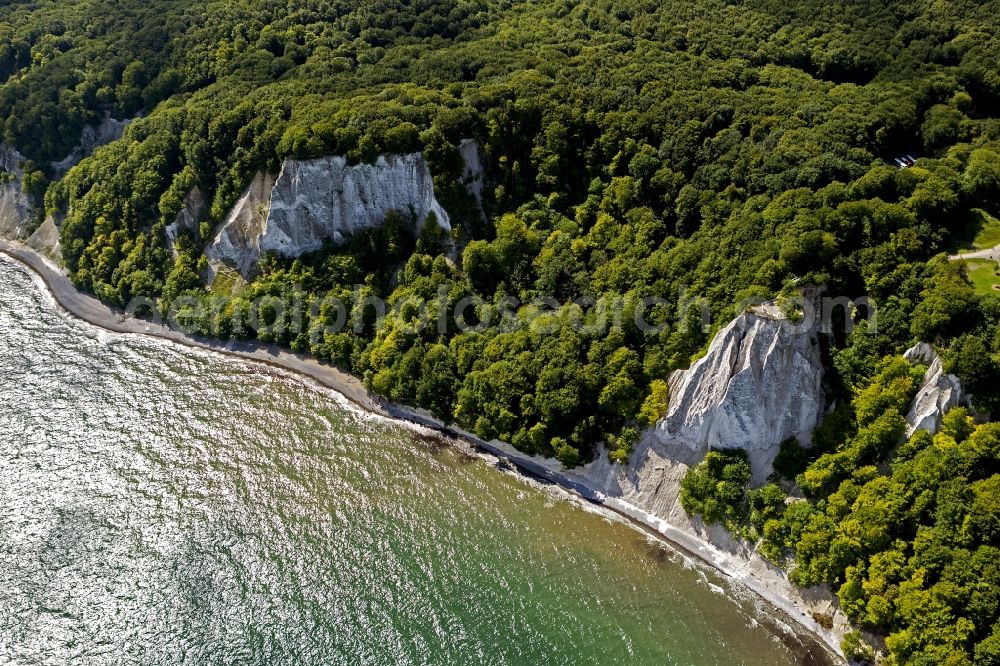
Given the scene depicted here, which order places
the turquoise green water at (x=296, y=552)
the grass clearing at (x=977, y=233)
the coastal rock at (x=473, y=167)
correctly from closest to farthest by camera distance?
the turquoise green water at (x=296, y=552) < the grass clearing at (x=977, y=233) < the coastal rock at (x=473, y=167)

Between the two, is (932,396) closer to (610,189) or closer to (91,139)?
(610,189)

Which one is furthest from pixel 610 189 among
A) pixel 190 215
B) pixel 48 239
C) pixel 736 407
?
pixel 48 239

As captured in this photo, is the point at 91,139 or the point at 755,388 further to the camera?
the point at 91,139

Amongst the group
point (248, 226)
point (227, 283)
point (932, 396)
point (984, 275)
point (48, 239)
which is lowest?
point (48, 239)

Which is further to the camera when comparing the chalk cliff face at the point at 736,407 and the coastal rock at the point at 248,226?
the coastal rock at the point at 248,226

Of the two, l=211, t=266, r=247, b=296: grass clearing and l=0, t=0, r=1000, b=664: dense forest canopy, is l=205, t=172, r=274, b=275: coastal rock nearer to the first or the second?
A: l=211, t=266, r=247, b=296: grass clearing

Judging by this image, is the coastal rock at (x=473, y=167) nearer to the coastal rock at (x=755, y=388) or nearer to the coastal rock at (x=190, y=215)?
the coastal rock at (x=755, y=388)

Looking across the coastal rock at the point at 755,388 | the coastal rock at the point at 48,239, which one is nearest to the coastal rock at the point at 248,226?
the coastal rock at the point at 48,239
